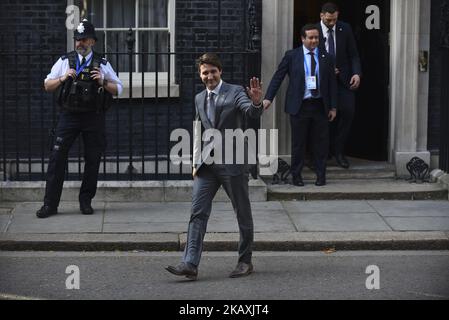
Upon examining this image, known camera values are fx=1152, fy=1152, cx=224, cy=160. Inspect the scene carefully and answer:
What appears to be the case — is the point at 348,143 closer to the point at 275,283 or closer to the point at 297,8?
the point at 297,8

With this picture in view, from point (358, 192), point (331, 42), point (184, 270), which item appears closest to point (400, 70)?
point (331, 42)

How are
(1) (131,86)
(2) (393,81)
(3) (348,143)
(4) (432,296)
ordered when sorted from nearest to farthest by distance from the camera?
(4) (432,296) < (1) (131,86) < (2) (393,81) < (3) (348,143)

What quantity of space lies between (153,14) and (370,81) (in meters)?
2.80

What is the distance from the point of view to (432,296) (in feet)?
28.2

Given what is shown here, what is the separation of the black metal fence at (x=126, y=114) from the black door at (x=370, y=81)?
1.89 metres

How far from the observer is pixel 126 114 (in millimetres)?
12906

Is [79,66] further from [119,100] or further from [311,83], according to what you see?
[311,83]

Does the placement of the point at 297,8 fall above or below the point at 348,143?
above

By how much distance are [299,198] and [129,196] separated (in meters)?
1.81

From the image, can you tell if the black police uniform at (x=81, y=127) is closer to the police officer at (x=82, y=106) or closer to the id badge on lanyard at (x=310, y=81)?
the police officer at (x=82, y=106)

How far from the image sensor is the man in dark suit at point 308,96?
1242 cm

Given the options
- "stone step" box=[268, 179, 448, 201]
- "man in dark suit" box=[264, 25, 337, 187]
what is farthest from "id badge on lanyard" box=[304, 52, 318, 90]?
"stone step" box=[268, 179, 448, 201]

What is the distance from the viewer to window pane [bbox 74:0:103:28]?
12883 mm

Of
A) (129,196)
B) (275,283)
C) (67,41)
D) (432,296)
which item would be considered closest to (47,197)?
(129,196)
